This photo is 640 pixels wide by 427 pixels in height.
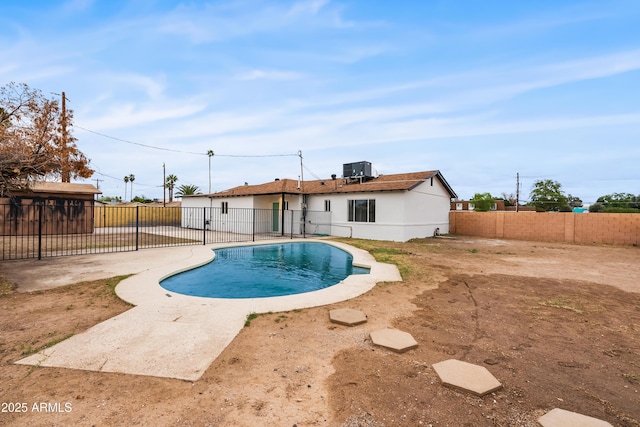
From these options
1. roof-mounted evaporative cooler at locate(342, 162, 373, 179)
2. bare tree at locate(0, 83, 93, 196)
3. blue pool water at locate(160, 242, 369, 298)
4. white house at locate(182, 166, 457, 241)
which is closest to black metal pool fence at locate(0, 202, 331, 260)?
white house at locate(182, 166, 457, 241)

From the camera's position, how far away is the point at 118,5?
955 cm

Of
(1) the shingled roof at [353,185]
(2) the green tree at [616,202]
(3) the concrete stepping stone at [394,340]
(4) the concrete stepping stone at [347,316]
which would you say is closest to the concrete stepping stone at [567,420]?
Result: (3) the concrete stepping stone at [394,340]

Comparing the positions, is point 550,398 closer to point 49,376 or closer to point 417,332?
point 417,332

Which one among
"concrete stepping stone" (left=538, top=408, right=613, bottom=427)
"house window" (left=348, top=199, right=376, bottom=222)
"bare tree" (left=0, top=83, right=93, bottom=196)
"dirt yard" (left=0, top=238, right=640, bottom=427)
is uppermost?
"bare tree" (left=0, top=83, right=93, bottom=196)

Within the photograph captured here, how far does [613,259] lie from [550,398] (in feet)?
43.3

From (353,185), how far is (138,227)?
14854 mm

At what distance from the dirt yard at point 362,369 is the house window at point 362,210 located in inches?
457

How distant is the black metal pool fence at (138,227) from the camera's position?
14.4 meters

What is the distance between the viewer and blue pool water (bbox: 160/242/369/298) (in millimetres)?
7430

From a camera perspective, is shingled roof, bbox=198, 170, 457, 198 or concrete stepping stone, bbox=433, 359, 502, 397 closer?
concrete stepping stone, bbox=433, 359, 502, 397

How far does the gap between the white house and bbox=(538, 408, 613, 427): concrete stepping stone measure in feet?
46.4

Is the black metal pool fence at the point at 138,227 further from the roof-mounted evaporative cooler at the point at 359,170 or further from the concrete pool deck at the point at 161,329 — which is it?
the concrete pool deck at the point at 161,329

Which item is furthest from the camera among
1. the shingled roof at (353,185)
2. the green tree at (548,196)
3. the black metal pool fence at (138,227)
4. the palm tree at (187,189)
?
the green tree at (548,196)

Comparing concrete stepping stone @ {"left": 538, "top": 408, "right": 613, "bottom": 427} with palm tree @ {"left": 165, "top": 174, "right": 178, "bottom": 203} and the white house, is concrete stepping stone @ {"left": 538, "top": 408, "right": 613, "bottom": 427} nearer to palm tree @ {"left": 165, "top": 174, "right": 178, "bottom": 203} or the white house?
the white house
